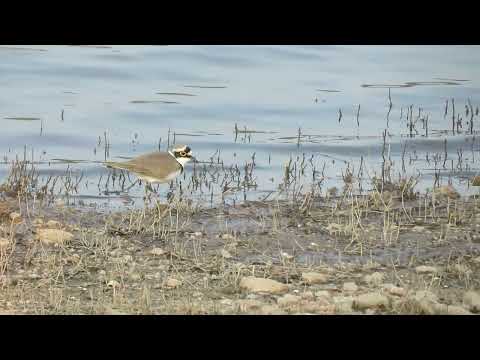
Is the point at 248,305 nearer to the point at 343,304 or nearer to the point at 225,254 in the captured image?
the point at 343,304

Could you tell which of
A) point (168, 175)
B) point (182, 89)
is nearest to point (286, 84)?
point (182, 89)

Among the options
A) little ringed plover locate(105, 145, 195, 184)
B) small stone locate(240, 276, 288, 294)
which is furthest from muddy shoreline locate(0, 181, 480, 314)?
little ringed plover locate(105, 145, 195, 184)

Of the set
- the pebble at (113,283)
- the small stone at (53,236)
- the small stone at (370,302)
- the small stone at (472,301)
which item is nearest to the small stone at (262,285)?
the small stone at (370,302)

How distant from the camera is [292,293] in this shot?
20.1 ft

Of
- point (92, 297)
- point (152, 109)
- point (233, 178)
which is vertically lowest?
point (92, 297)

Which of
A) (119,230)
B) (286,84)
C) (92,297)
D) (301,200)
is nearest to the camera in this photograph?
(92,297)

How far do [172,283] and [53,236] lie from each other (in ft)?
3.31

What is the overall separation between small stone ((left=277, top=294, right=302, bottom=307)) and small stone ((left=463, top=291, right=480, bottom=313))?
945 mm

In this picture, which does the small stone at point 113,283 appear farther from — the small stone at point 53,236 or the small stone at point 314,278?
the small stone at point 314,278

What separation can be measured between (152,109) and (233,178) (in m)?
0.81

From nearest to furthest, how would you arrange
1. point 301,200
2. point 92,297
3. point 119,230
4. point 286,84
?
point 92,297 → point 119,230 → point 301,200 → point 286,84

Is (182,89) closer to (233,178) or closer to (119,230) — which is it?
(233,178)

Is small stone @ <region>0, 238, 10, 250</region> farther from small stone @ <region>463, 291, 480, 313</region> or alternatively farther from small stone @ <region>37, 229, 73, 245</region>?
small stone @ <region>463, 291, 480, 313</region>

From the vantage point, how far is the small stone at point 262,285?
6.15 meters
